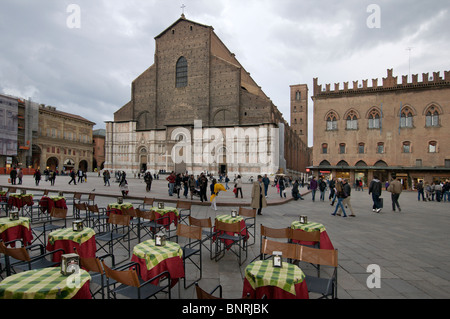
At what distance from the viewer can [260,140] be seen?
121 feet

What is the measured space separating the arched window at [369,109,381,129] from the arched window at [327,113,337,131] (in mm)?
3964

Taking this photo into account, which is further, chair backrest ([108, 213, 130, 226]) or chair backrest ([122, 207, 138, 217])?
chair backrest ([122, 207, 138, 217])

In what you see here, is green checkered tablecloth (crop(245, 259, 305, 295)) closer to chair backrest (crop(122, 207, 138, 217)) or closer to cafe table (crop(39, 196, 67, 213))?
chair backrest (crop(122, 207, 138, 217))

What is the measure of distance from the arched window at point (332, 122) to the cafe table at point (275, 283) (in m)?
32.7

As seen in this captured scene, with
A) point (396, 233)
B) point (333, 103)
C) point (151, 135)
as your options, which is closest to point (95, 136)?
point (151, 135)

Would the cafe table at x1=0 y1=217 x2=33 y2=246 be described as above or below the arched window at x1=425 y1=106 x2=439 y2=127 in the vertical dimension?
below

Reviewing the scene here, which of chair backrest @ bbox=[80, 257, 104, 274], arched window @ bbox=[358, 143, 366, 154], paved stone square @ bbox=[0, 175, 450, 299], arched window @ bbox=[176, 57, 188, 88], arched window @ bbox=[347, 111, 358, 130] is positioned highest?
arched window @ bbox=[176, 57, 188, 88]

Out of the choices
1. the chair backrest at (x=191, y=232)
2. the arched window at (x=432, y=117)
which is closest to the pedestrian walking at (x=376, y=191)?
the chair backrest at (x=191, y=232)

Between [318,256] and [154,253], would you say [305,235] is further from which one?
[154,253]

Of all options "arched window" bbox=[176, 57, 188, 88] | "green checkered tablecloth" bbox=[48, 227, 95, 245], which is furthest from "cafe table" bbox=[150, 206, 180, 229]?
"arched window" bbox=[176, 57, 188, 88]

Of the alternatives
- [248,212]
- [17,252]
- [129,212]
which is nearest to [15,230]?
[17,252]

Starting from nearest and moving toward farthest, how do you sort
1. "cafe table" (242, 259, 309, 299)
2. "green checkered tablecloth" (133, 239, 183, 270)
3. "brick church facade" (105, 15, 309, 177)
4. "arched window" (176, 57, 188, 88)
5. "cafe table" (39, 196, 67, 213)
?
"cafe table" (242, 259, 309, 299) → "green checkered tablecloth" (133, 239, 183, 270) → "cafe table" (39, 196, 67, 213) → "brick church facade" (105, 15, 309, 177) → "arched window" (176, 57, 188, 88)

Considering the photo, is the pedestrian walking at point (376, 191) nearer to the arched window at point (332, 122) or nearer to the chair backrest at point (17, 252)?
the chair backrest at point (17, 252)

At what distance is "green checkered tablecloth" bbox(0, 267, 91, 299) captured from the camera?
2.32 m
